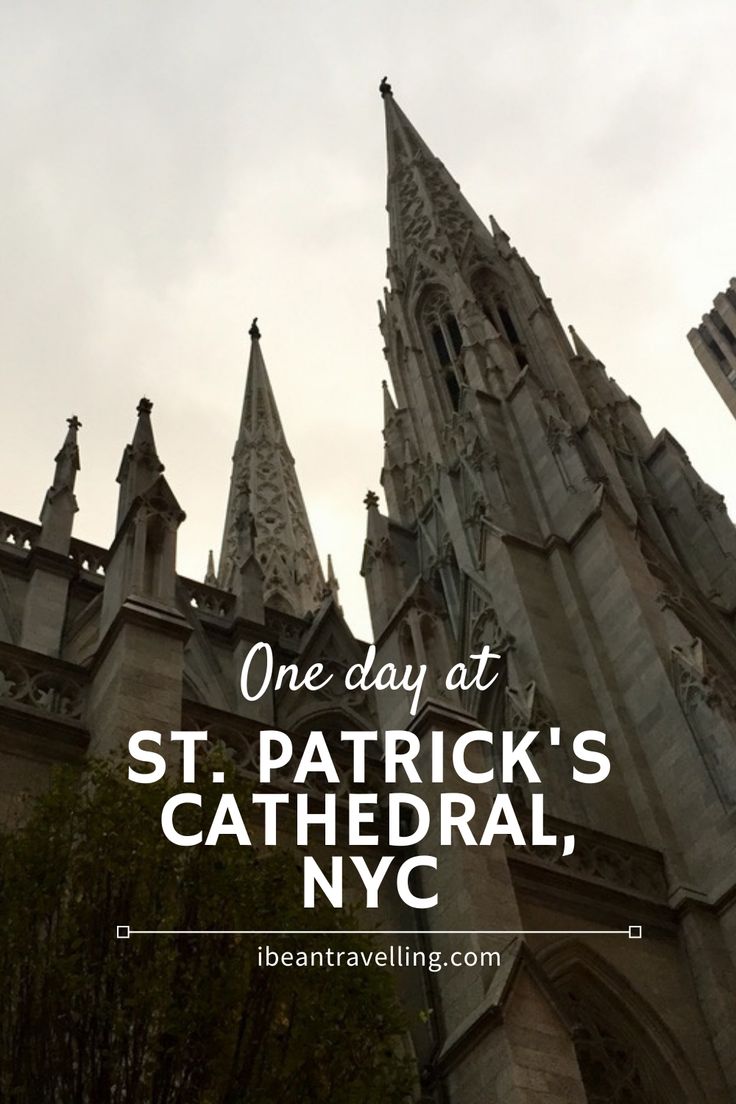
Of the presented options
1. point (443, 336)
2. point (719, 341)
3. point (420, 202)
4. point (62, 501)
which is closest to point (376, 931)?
point (62, 501)

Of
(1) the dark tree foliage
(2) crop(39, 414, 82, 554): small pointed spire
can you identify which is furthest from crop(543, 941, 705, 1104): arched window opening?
(2) crop(39, 414, 82, 554): small pointed spire

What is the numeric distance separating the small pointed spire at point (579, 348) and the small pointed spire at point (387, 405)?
494 centimetres

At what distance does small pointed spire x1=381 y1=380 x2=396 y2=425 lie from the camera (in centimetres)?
3055

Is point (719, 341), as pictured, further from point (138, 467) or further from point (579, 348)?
point (138, 467)

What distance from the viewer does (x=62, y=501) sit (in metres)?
19.5

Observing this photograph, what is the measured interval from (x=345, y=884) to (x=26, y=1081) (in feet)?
16.4

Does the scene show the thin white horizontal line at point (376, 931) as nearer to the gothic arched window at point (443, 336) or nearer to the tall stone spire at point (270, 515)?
the tall stone spire at point (270, 515)

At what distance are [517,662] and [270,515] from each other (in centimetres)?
1722

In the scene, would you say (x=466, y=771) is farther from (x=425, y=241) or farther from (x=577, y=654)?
(x=425, y=241)

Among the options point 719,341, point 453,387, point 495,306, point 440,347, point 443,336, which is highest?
point 719,341

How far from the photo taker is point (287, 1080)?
21.3 ft

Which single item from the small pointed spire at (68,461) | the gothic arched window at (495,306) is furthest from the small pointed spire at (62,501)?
the gothic arched window at (495,306)

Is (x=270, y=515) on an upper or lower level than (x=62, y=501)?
upper

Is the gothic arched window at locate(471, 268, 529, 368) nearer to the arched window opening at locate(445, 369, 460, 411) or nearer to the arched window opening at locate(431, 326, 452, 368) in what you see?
the arched window opening at locate(431, 326, 452, 368)
